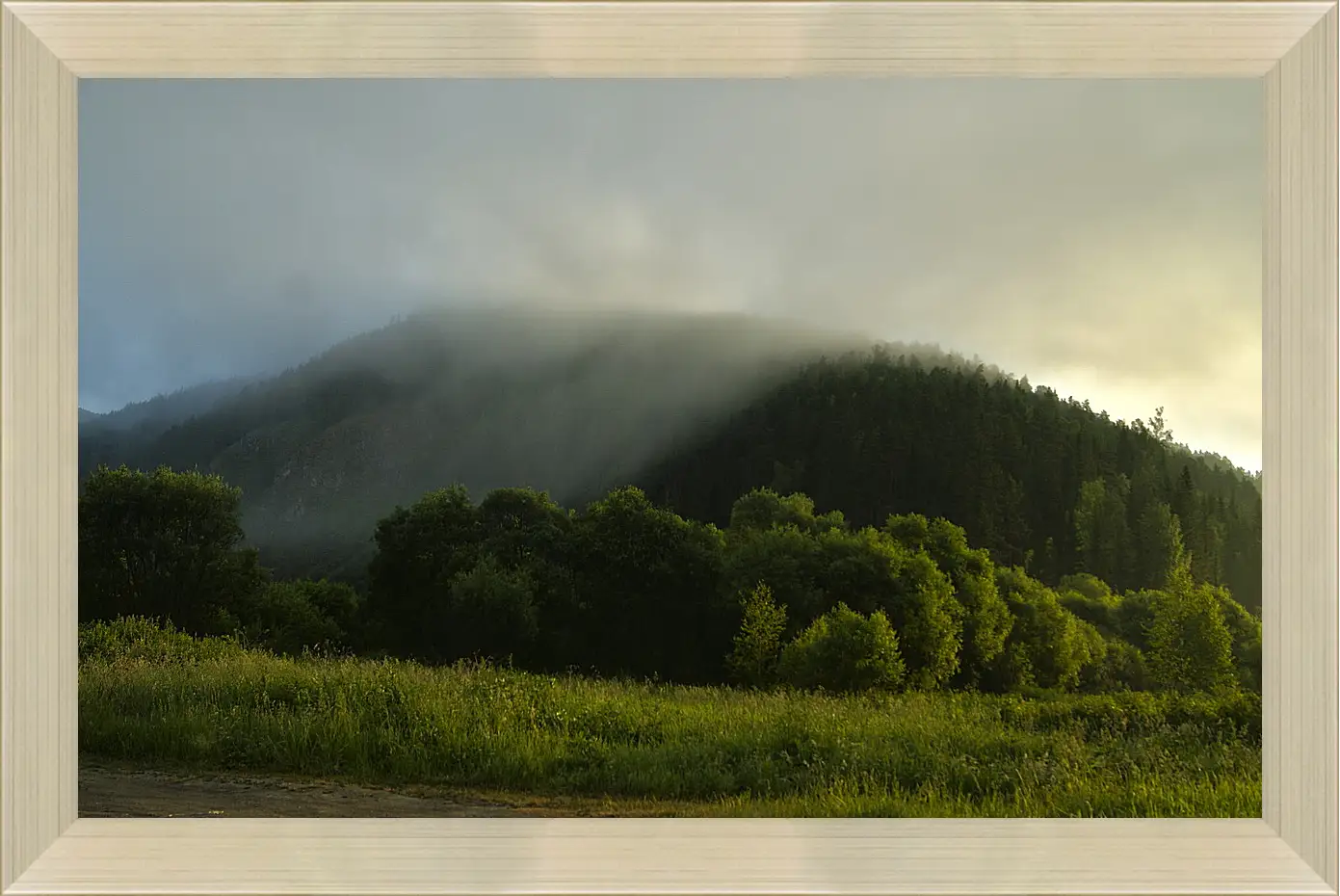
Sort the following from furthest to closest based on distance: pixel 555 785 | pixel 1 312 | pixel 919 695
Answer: pixel 919 695 < pixel 555 785 < pixel 1 312

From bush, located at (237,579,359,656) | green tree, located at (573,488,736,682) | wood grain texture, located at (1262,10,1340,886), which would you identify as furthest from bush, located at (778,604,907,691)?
bush, located at (237,579,359,656)

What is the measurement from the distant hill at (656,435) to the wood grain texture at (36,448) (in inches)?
51.6

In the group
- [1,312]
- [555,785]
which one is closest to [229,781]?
[555,785]

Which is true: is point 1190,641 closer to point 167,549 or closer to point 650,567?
point 650,567

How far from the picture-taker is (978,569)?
3654 millimetres

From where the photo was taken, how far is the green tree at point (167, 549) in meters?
3.77

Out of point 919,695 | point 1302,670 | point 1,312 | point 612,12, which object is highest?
point 612,12

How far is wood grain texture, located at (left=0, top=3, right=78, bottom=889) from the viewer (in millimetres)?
2402

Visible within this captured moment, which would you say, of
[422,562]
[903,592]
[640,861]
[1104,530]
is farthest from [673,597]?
[1104,530]

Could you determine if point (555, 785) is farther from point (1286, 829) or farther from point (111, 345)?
point (111, 345)

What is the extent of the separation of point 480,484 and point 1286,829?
3.26 metres

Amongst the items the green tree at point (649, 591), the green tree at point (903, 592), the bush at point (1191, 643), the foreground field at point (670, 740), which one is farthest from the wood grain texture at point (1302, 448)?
the green tree at point (649, 591)

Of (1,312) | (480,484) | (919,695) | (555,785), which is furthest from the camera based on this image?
(480,484)

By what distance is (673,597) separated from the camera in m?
3.68
